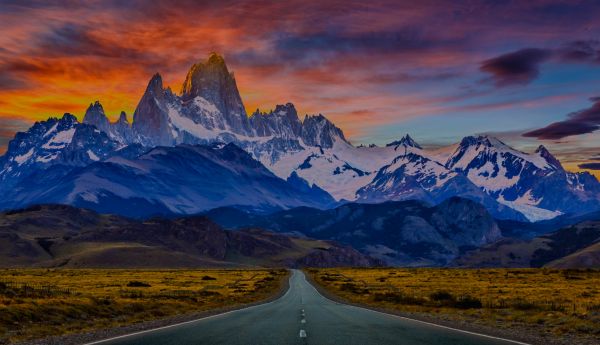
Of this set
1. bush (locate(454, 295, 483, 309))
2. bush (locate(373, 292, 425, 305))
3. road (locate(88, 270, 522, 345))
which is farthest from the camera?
bush (locate(373, 292, 425, 305))

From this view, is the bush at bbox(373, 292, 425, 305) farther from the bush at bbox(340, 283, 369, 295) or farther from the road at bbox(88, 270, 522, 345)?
the road at bbox(88, 270, 522, 345)

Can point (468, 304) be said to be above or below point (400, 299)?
above

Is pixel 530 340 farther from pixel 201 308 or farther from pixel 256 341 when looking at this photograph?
pixel 201 308

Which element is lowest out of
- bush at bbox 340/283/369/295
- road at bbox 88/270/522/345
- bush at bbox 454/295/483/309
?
bush at bbox 340/283/369/295

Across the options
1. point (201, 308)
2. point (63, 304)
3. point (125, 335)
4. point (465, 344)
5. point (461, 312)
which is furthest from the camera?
point (201, 308)

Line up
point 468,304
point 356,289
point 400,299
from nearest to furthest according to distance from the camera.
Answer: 1. point 468,304
2. point 400,299
3. point 356,289

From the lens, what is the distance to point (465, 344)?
91.2ft

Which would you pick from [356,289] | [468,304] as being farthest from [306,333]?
[356,289]

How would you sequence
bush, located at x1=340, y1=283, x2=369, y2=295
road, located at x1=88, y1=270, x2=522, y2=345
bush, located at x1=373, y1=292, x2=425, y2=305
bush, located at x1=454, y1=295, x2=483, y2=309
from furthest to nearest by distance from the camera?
1. bush, located at x1=340, y1=283, x2=369, y2=295
2. bush, located at x1=373, y1=292, x2=425, y2=305
3. bush, located at x1=454, y1=295, x2=483, y2=309
4. road, located at x1=88, y1=270, x2=522, y2=345

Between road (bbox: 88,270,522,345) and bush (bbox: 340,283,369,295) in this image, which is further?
bush (bbox: 340,283,369,295)

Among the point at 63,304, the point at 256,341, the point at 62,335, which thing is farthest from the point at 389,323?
the point at 63,304

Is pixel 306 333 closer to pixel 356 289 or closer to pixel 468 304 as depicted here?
pixel 468 304

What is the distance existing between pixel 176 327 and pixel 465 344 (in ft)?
56.4

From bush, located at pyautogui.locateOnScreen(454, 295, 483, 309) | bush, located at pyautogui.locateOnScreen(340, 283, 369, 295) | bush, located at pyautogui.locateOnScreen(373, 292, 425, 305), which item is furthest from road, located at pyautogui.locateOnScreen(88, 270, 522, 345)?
bush, located at pyautogui.locateOnScreen(340, 283, 369, 295)
